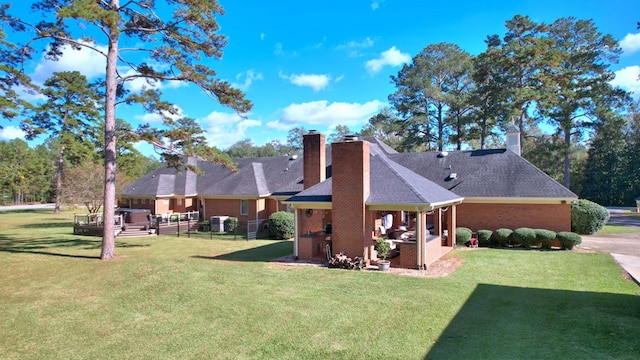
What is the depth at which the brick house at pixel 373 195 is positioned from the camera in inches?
584

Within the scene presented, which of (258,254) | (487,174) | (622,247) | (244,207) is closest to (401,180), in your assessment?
(258,254)

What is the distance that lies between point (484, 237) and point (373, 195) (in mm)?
7937

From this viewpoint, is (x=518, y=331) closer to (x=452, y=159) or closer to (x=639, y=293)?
(x=639, y=293)

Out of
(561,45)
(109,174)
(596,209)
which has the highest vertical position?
(561,45)

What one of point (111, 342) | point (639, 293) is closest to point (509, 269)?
point (639, 293)

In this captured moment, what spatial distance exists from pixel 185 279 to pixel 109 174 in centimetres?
691

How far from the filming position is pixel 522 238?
18.3 m

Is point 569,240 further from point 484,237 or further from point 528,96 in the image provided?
point 528,96

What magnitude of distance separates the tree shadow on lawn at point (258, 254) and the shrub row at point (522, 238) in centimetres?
899

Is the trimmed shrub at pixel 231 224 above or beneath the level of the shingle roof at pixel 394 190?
beneath

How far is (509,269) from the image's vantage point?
45.0 ft

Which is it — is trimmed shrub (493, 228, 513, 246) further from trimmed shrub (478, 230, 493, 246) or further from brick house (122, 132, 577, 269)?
brick house (122, 132, 577, 269)

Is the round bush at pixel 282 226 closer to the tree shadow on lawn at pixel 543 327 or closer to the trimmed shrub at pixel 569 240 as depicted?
the trimmed shrub at pixel 569 240

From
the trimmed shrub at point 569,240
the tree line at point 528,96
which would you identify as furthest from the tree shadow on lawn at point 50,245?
the tree line at point 528,96
